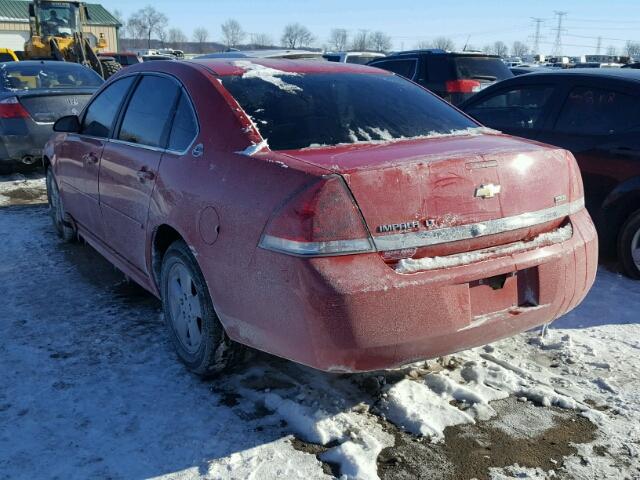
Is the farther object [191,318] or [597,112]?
[597,112]

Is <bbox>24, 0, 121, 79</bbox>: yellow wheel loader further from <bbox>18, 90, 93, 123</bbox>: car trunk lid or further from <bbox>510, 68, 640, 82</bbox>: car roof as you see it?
<bbox>510, 68, 640, 82</bbox>: car roof

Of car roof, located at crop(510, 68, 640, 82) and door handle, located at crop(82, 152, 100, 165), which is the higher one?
car roof, located at crop(510, 68, 640, 82)

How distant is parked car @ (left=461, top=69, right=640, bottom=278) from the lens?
489 cm

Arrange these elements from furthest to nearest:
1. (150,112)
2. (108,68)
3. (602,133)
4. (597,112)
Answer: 1. (108,68)
2. (597,112)
3. (602,133)
4. (150,112)

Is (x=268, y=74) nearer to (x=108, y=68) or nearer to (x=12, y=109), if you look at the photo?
(x=12, y=109)

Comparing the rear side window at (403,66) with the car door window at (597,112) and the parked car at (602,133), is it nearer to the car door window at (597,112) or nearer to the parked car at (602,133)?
the parked car at (602,133)

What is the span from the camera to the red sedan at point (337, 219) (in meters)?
2.54

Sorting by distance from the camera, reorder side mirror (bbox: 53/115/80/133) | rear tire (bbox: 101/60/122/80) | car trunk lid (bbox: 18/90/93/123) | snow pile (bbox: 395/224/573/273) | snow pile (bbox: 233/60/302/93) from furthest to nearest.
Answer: rear tire (bbox: 101/60/122/80) → car trunk lid (bbox: 18/90/93/123) → side mirror (bbox: 53/115/80/133) → snow pile (bbox: 233/60/302/93) → snow pile (bbox: 395/224/573/273)

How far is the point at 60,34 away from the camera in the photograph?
22609mm

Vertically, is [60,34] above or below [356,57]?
above

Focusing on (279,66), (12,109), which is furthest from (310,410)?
(12,109)

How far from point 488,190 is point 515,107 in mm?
3469

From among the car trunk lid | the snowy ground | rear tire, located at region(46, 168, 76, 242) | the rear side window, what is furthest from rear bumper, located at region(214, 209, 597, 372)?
the rear side window

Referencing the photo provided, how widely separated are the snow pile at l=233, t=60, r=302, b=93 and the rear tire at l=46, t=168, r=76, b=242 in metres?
2.65
